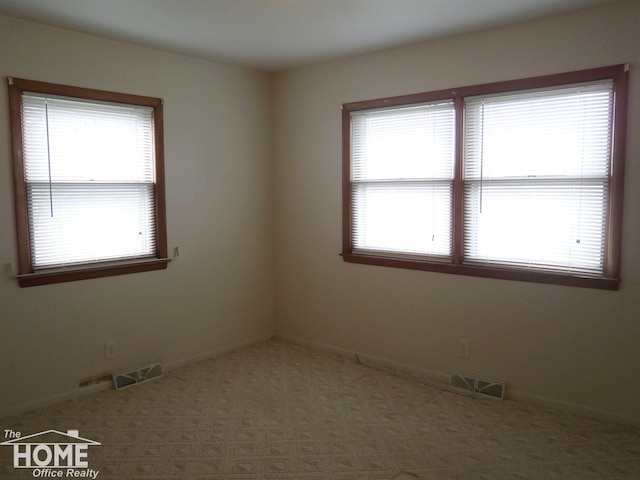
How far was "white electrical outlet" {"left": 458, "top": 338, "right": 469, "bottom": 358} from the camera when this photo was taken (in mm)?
3883

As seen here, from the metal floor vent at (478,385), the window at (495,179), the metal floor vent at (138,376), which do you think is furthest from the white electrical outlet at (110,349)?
the metal floor vent at (478,385)

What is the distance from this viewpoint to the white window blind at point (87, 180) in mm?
3523

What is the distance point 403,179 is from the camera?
4148 mm

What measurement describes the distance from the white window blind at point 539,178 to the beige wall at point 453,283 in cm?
16

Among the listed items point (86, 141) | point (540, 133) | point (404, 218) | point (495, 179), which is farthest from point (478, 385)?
point (86, 141)

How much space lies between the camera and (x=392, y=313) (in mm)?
4309

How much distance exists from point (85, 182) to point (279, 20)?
1837 mm

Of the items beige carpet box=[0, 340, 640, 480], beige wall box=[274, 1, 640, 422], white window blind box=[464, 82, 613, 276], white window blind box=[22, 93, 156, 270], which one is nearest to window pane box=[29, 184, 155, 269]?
white window blind box=[22, 93, 156, 270]

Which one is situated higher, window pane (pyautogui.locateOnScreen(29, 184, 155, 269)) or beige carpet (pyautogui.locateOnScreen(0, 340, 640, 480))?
window pane (pyautogui.locateOnScreen(29, 184, 155, 269))

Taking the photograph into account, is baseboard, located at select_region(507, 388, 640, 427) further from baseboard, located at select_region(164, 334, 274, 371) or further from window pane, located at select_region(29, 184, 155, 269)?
window pane, located at select_region(29, 184, 155, 269)

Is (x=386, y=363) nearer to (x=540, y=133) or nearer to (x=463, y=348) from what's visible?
(x=463, y=348)

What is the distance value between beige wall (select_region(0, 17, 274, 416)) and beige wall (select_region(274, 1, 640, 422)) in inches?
12.3

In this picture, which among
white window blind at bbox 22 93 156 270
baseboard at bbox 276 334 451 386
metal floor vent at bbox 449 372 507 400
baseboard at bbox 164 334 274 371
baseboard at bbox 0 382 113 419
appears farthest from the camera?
baseboard at bbox 164 334 274 371

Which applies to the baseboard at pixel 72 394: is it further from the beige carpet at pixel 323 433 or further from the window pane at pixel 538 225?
the window pane at pixel 538 225
